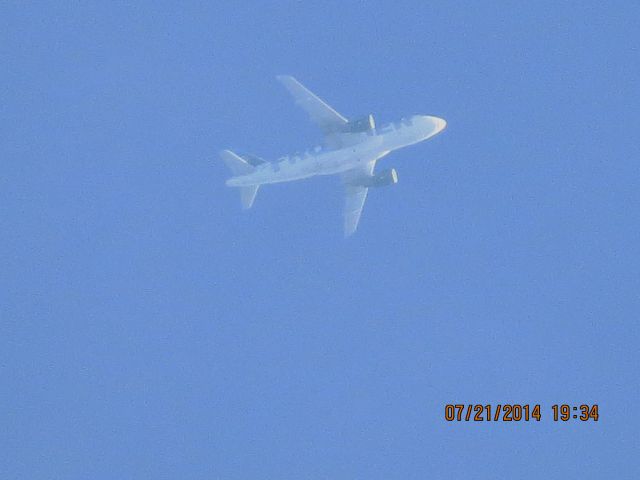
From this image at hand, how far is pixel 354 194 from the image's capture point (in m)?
59.6

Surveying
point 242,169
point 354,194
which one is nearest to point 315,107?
point 242,169

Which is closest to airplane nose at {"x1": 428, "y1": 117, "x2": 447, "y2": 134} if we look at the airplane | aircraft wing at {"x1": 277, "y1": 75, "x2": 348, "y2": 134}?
the airplane

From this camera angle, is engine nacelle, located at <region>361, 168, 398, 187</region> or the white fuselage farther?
engine nacelle, located at <region>361, 168, 398, 187</region>

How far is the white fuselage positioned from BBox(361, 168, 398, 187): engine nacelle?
2.93 metres

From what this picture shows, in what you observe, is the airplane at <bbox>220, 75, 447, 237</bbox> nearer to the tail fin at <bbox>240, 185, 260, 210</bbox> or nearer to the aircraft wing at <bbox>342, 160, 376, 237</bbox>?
the tail fin at <bbox>240, 185, 260, 210</bbox>

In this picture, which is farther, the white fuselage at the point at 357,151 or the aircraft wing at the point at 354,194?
the aircraft wing at the point at 354,194

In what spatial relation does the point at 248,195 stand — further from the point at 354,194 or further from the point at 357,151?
the point at 357,151

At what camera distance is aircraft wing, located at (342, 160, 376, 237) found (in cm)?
5866

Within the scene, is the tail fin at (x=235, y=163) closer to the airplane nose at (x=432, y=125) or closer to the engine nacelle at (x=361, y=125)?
the engine nacelle at (x=361, y=125)

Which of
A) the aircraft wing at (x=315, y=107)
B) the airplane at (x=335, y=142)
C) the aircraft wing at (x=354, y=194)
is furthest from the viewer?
the aircraft wing at (x=354, y=194)

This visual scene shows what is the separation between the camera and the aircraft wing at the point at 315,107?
51750 mm

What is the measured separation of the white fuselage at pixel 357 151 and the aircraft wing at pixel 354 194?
4138 mm

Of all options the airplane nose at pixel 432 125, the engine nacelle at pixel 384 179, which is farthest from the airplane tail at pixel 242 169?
the airplane nose at pixel 432 125

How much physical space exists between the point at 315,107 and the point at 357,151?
3.80m
